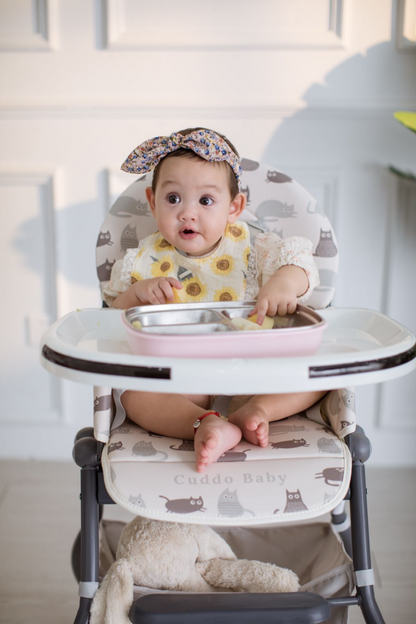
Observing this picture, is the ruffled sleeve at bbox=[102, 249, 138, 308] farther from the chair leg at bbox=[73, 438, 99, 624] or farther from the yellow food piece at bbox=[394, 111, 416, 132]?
the yellow food piece at bbox=[394, 111, 416, 132]

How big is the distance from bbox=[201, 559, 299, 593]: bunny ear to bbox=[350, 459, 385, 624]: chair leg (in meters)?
0.12

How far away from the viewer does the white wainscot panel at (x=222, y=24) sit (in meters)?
1.64

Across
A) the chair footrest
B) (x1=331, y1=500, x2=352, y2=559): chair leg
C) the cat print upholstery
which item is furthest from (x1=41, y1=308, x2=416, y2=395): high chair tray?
(x1=331, y1=500, x2=352, y2=559): chair leg

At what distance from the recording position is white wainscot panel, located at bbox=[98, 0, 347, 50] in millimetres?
1643

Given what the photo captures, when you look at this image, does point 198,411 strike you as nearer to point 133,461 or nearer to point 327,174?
point 133,461

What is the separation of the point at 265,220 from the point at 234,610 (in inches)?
27.4

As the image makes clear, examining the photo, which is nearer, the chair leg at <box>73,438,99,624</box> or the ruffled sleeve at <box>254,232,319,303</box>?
the chair leg at <box>73,438,99,624</box>

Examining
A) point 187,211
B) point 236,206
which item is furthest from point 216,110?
point 187,211

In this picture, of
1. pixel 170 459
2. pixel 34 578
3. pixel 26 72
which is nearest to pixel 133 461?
pixel 170 459

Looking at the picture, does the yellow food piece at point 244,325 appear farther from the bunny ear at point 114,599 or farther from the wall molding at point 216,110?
the wall molding at point 216,110

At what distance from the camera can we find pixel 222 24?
1658 mm

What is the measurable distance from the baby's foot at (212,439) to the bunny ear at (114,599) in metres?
0.21

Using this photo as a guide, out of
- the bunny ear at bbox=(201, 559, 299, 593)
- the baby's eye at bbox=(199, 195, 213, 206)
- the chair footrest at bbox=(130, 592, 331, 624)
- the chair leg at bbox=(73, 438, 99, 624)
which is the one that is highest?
the baby's eye at bbox=(199, 195, 213, 206)

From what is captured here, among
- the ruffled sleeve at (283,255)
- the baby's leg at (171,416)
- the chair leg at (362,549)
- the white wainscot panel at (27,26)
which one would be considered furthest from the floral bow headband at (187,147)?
the white wainscot panel at (27,26)
